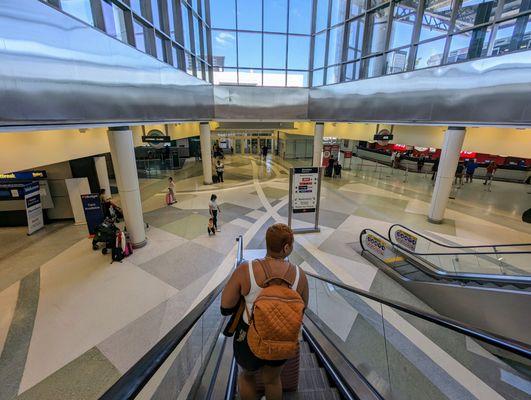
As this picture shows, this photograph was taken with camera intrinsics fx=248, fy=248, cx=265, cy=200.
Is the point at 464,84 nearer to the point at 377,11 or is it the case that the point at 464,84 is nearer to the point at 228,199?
the point at 377,11

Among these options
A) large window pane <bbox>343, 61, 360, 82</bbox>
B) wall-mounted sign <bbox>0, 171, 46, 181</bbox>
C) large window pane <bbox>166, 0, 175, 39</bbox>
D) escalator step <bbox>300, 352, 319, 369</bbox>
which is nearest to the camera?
escalator step <bbox>300, 352, 319, 369</bbox>

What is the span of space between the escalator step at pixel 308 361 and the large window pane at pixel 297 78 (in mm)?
14311

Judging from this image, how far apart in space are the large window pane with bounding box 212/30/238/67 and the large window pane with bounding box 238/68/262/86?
0.60 meters

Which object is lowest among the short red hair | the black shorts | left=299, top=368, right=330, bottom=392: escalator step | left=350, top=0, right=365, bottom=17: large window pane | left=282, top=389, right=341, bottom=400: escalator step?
left=299, top=368, right=330, bottom=392: escalator step

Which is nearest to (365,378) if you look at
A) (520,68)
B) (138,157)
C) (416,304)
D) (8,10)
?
(416,304)

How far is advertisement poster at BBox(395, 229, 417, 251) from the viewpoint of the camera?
6619mm

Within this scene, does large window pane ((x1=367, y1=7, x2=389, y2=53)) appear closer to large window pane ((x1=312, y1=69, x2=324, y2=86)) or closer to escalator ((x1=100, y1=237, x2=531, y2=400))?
large window pane ((x1=312, y1=69, x2=324, y2=86))

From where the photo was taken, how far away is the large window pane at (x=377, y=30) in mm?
10820

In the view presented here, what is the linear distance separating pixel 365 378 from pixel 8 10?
6.36 meters

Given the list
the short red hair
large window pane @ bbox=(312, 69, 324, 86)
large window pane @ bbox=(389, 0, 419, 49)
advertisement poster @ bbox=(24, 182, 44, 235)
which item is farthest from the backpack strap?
large window pane @ bbox=(312, 69, 324, 86)

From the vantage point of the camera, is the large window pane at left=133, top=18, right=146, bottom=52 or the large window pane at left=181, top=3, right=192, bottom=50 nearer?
the large window pane at left=133, top=18, right=146, bottom=52

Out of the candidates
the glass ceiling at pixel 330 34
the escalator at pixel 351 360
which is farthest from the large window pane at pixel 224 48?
the escalator at pixel 351 360

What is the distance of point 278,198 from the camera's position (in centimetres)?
1284

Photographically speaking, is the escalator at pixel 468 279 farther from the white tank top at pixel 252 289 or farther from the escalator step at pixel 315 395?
the white tank top at pixel 252 289
